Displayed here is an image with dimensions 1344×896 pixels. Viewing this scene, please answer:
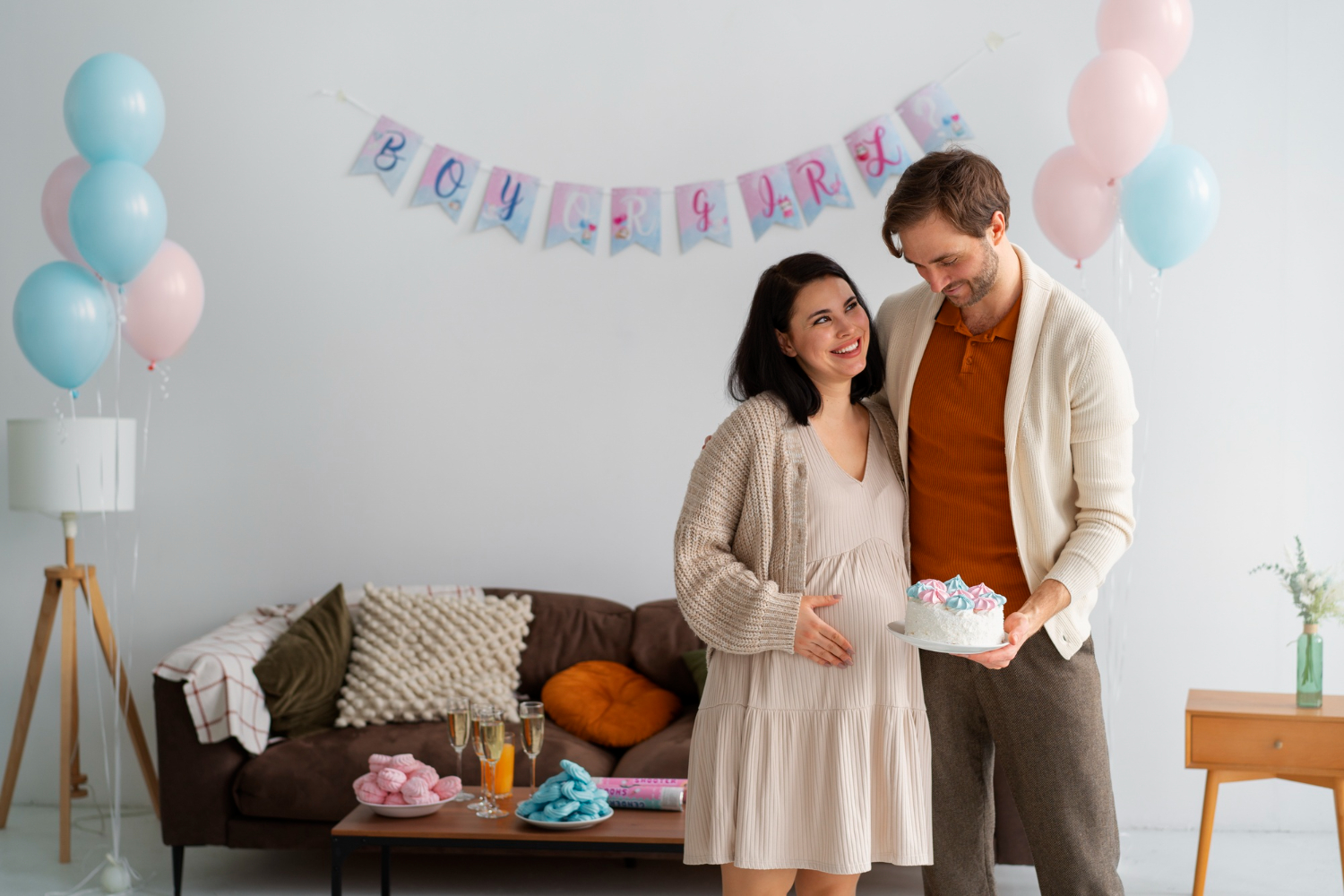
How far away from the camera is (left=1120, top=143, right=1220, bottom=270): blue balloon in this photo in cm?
294

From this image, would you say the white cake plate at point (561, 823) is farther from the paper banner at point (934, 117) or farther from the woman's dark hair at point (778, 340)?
the paper banner at point (934, 117)

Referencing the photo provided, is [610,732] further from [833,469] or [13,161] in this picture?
[13,161]

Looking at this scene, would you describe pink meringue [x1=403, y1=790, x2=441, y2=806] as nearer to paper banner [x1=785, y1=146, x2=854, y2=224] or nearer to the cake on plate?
the cake on plate

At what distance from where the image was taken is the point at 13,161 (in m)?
3.78

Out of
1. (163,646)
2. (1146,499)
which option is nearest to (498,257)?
(163,646)

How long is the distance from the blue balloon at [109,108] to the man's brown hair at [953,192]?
7.13 feet

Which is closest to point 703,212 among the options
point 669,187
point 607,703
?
point 669,187

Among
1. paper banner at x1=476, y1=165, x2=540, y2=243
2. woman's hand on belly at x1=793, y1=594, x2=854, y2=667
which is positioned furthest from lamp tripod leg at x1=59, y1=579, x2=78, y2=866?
woman's hand on belly at x1=793, y1=594, x2=854, y2=667

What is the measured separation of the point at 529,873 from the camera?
3.09m

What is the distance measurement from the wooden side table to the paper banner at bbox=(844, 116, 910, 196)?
1851 mm

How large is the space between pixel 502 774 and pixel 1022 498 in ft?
4.52

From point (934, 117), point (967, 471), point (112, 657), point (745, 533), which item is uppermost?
point (934, 117)

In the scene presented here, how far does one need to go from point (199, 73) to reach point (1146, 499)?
344 centimetres

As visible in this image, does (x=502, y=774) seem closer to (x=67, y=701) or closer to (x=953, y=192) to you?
(x=67, y=701)
